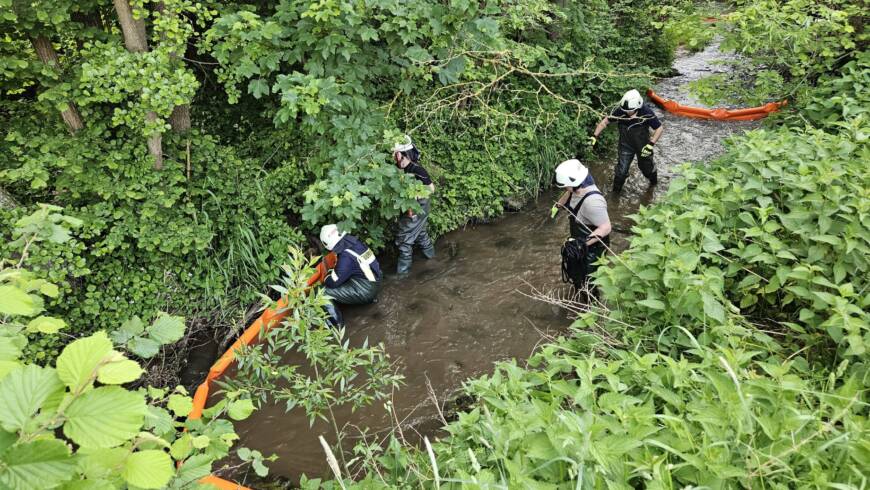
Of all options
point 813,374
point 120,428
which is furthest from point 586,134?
point 120,428

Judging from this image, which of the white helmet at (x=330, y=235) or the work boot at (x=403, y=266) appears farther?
the work boot at (x=403, y=266)

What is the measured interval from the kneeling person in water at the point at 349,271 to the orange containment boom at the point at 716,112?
807 centimetres

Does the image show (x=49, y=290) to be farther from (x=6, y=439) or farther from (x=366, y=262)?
(x=366, y=262)

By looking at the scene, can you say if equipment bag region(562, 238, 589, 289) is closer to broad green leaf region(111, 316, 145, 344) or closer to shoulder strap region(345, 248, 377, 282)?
shoulder strap region(345, 248, 377, 282)

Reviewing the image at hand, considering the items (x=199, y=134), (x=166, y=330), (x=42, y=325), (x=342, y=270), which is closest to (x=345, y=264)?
(x=342, y=270)

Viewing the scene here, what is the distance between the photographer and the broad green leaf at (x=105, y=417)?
969 millimetres

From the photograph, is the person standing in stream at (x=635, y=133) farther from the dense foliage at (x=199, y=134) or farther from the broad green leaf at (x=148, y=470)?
the broad green leaf at (x=148, y=470)

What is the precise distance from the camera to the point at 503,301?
19.7 ft

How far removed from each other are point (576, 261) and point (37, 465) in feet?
16.3

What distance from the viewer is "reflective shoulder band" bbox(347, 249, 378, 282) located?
5.57 m

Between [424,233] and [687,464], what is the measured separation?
526 cm

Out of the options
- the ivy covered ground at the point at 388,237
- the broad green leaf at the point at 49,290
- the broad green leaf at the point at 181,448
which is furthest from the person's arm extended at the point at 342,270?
the broad green leaf at the point at 181,448

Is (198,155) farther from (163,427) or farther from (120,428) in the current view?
(120,428)

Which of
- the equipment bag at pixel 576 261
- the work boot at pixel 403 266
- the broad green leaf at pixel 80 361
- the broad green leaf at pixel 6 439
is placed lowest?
the work boot at pixel 403 266
